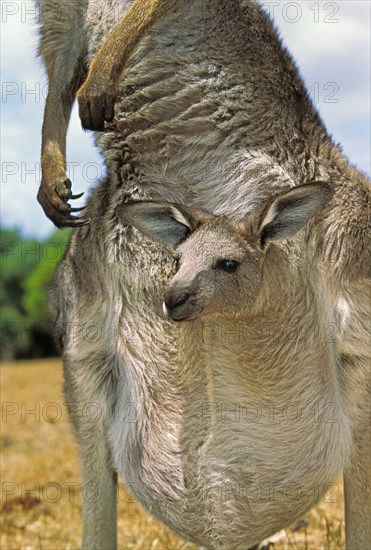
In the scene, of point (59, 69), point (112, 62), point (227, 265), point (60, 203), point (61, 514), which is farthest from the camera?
point (61, 514)

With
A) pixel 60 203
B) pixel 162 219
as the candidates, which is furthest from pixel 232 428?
pixel 60 203

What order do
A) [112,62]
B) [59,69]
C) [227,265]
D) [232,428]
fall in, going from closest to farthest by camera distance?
[227,265] → [112,62] → [232,428] → [59,69]

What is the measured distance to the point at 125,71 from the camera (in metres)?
3.50

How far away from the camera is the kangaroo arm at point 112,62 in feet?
10.5

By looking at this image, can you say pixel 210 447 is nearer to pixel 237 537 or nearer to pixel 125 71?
pixel 237 537

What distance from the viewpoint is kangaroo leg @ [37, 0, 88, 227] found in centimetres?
374

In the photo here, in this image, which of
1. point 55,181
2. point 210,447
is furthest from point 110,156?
point 210,447

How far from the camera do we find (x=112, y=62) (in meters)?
3.24

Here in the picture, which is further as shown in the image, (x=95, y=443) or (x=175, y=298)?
(x=95, y=443)

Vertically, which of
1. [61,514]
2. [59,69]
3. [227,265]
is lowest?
[61,514]

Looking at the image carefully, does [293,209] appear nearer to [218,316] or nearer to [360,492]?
[218,316]

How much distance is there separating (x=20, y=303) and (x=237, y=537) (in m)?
40.9

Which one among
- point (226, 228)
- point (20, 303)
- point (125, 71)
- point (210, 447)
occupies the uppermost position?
point (125, 71)

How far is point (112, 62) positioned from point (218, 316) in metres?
0.89
